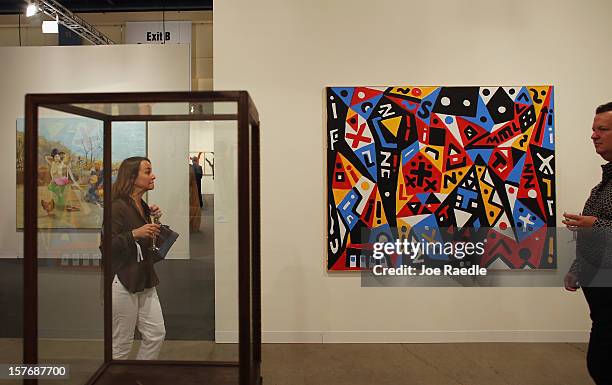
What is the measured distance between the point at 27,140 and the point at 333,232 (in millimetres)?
2330

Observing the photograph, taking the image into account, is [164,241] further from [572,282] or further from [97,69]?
[97,69]

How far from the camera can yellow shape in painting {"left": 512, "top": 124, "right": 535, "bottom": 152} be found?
360cm

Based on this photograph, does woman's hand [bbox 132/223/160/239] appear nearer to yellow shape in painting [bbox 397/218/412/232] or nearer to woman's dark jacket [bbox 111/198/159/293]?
woman's dark jacket [bbox 111/198/159/293]

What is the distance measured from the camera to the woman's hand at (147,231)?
1977 millimetres

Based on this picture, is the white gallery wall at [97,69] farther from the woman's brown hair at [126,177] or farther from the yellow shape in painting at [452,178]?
the woman's brown hair at [126,177]

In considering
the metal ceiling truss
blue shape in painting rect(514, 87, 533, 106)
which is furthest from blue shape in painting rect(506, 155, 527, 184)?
the metal ceiling truss

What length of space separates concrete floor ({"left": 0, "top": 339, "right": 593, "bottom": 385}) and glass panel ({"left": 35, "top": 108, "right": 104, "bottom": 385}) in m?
1.23

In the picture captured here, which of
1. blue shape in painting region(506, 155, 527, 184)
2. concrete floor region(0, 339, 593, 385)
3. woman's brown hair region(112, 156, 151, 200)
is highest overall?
blue shape in painting region(506, 155, 527, 184)

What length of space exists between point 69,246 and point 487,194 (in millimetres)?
2953

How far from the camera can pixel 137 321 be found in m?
2.19

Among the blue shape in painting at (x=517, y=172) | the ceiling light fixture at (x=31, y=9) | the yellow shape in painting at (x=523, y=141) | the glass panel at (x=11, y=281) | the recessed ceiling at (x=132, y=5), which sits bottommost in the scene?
the glass panel at (x=11, y=281)

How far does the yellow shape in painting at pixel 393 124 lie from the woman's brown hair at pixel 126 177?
7.12 ft

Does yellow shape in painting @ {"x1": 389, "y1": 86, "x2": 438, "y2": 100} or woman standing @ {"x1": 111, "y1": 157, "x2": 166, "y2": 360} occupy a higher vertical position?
yellow shape in painting @ {"x1": 389, "y1": 86, "x2": 438, "y2": 100}

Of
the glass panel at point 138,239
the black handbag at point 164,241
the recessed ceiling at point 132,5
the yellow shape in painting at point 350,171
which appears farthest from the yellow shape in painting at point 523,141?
the recessed ceiling at point 132,5
